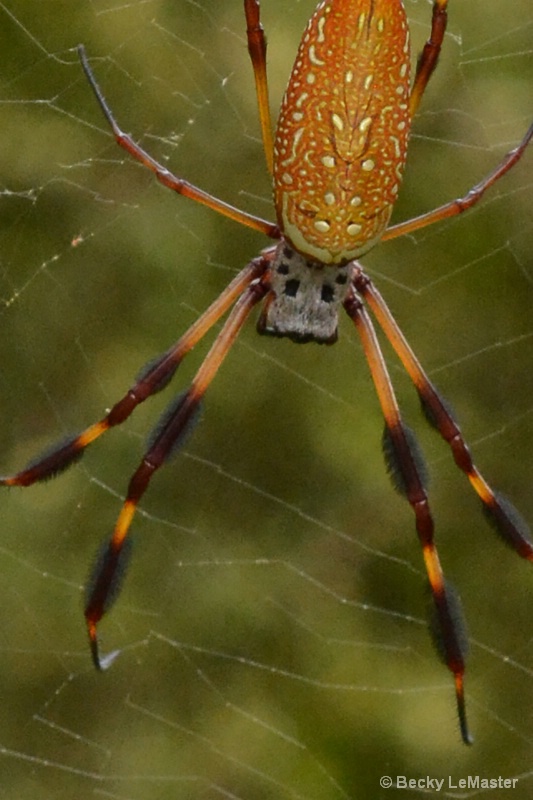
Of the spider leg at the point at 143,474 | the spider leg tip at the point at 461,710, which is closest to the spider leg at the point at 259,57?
the spider leg at the point at 143,474

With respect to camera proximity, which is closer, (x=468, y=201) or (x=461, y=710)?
(x=468, y=201)

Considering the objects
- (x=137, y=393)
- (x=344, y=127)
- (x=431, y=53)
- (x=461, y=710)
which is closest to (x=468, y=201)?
(x=431, y=53)

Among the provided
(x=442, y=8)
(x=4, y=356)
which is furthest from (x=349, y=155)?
(x=4, y=356)

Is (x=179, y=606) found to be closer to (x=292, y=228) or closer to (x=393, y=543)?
(x=393, y=543)

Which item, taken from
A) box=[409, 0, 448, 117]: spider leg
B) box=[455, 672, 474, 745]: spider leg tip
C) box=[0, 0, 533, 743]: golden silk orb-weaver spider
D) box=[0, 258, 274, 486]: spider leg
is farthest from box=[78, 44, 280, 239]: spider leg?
box=[455, 672, 474, 745]: spider leg tip

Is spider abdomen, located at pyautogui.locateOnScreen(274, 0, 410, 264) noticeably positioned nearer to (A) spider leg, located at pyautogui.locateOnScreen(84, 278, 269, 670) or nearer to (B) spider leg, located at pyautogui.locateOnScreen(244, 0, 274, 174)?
(B) spider leg, located at pyautogui.locateOnScreen(244, 0, 274, 174)

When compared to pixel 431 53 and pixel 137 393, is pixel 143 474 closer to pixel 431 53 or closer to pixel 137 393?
pixel 137 393
